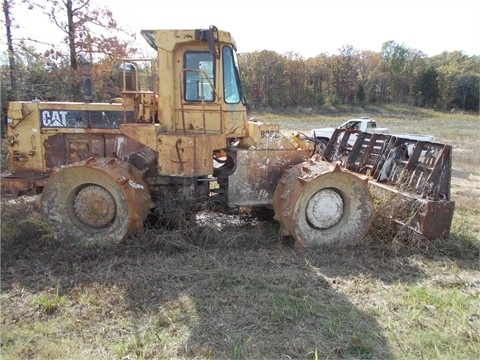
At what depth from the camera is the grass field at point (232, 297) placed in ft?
11.3

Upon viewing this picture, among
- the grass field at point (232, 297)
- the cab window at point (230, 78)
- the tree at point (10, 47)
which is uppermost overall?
the tree at point (10, 47)

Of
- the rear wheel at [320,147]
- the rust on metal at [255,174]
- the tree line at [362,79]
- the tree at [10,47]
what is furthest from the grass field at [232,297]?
the tree line at [362,79]

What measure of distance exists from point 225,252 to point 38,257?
2242 mm

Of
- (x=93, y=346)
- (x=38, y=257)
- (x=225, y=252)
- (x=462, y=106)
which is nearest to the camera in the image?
(x=93, y=346)

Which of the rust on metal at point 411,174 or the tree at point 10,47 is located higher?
the tree at point 10,47

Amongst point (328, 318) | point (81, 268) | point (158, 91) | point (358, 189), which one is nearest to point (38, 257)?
point (81, 268)

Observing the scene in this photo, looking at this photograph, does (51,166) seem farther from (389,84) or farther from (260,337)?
(389,84)

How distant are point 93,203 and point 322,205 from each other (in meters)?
2.94

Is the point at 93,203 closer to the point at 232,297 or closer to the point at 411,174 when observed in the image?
the point at 232,297

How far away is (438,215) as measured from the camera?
218 inches

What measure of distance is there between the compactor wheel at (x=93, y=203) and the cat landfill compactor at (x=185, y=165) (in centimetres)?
1

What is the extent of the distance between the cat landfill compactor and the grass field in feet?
1.11

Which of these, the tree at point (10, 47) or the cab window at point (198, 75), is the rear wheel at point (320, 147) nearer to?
the cab window at point (198, 75)

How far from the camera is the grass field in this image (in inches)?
136
